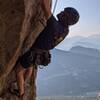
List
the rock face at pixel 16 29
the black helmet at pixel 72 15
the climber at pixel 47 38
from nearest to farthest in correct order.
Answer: the rock face at pixel 16 29 < the black helmet at pixel 72 15 < the climber at pixel 47 38

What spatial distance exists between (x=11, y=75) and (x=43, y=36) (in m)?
1.80

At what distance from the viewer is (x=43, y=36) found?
400 inches

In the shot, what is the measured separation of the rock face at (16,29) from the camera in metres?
9.29

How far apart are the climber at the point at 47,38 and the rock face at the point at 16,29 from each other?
0.63ft

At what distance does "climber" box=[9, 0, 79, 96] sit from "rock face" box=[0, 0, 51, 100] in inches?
7.5

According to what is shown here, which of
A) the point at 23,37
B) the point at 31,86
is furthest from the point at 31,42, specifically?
the point at 31,86

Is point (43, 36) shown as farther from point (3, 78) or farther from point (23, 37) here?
point (3, 78)

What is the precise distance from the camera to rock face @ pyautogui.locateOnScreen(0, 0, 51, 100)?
30.5ft

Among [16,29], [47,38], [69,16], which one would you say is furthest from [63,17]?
[16,29]

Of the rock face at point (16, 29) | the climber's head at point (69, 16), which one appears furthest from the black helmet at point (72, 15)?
the rock face at point (16, 29)

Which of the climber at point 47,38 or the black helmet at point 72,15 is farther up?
the black helmet at point 72,15

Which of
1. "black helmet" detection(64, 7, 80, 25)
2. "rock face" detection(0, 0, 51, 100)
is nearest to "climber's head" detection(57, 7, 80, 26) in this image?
"black helmet" detection(64, 7, 80, 25)

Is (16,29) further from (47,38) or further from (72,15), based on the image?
(72,15)

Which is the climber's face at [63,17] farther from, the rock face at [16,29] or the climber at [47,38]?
the rock face at [16,29]
